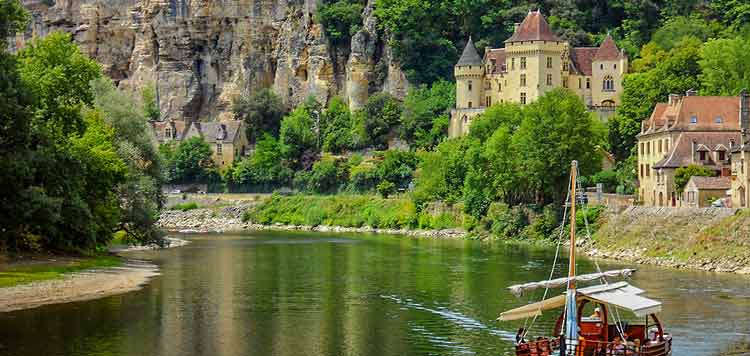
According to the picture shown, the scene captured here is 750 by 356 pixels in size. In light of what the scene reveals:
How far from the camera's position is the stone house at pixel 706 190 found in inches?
3142

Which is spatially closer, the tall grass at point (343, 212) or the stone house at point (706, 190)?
the stone house at point (706, 190)

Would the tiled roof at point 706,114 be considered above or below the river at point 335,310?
above

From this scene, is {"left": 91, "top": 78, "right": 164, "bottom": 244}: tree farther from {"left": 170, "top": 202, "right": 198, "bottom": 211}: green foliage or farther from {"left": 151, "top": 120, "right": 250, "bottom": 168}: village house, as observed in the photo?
{"left": 151, "top": 120, "right": 250, "bottom": 168}: village house

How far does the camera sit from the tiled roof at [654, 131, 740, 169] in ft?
278

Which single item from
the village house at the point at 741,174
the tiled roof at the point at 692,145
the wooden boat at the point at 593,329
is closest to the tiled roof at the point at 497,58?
the tiled roof at the point at 692,145

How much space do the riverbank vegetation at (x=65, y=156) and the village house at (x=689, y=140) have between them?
34579mm

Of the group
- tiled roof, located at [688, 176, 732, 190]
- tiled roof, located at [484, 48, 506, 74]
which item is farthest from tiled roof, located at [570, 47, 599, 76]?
tiled roof, located at [688, 176, 732, 190]

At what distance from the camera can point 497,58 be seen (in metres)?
130

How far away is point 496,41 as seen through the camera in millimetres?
138625

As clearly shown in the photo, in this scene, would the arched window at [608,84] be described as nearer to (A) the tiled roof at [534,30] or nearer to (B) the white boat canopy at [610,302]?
(A) the tiled roof at [534,30]

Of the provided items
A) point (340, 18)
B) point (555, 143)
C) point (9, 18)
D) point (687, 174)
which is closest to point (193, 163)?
point (340, 18)

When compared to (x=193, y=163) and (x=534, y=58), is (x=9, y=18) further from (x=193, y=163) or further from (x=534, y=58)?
(x=193, y=163)

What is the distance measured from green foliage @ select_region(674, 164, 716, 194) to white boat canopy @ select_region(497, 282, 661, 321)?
40045mm

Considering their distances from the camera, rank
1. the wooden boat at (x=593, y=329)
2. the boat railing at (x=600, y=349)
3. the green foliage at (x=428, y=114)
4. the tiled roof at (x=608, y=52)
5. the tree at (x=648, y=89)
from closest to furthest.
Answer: the boat railing at (x=600, y=349), the wooden boat at (x=593, y=329), the tree at (x=648, y=89), the tiled roof at (x=608, y=52), the green foliage at (x=428, y=114)
